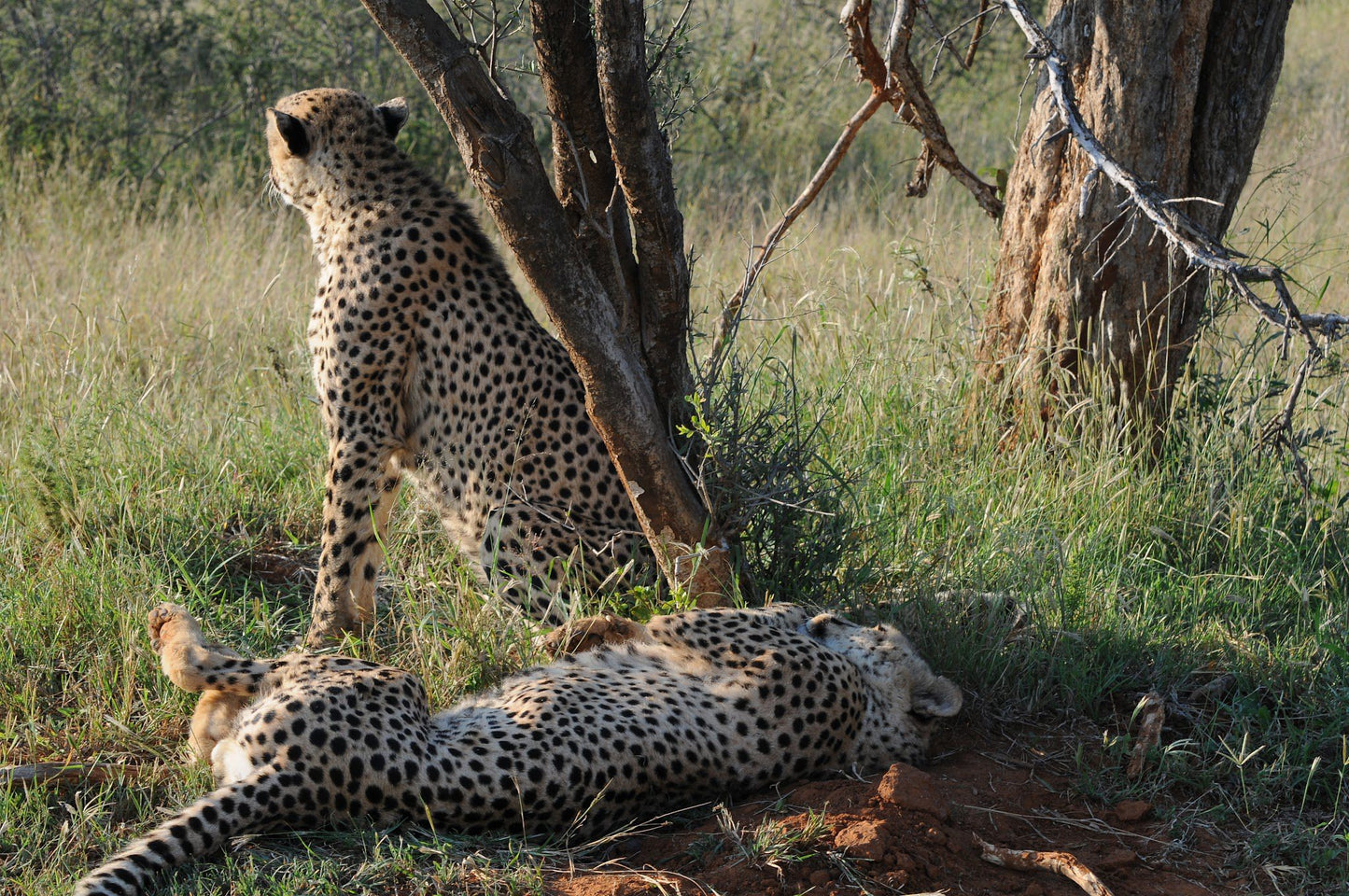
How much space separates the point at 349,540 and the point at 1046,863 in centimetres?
200

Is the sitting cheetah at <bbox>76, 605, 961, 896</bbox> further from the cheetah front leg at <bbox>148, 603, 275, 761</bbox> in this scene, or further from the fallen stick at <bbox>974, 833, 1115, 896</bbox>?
the fallen stick at <bbox>974, 833, 1115, 896</bbox>

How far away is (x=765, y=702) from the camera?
287cm

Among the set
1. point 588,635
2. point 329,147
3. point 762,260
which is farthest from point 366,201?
point 588,635

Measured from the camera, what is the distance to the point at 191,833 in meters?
2.34

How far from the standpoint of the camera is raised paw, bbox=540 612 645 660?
10.2ft

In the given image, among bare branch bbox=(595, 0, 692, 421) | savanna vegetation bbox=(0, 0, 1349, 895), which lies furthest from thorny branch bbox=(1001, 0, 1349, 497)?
bare branch bbox=(595, 0, 692, 421)

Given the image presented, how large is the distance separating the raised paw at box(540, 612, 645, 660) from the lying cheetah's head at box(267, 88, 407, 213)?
4.85 ft

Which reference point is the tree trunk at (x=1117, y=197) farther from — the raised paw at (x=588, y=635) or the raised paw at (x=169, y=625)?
the raised paw at (x=169, y=625)

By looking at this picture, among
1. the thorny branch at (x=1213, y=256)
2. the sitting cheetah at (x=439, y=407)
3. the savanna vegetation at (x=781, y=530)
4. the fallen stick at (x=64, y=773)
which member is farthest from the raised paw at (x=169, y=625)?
the thorny branch at (x=1213, y=256)

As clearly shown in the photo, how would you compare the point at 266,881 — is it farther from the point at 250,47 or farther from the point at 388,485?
the point at 250,47

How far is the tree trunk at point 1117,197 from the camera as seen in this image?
406 cm

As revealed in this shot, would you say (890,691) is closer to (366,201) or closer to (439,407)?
(439,407)

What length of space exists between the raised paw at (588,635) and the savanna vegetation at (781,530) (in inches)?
5.8

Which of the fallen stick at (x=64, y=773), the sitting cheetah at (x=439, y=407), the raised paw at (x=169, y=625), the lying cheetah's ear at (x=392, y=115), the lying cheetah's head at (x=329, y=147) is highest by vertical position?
the lying cheetah's ear at (x=392, y=115)
